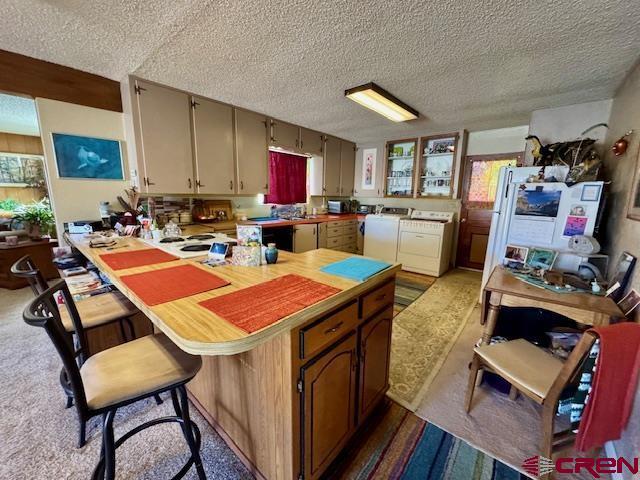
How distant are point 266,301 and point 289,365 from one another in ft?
0.80

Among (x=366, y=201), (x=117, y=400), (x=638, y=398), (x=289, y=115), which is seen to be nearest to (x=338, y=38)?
(x=289, y=115)

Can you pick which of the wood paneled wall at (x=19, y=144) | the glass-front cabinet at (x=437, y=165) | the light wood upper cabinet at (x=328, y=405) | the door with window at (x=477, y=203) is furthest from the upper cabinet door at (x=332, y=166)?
the wood paneled wall at (x=19, y=144)

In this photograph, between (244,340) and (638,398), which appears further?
(638,398)

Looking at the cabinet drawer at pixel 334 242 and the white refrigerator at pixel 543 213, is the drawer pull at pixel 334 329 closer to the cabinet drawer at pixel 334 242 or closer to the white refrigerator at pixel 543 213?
the white refrigerator at pixel 543 213

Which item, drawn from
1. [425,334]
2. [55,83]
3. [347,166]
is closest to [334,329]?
[425,334]

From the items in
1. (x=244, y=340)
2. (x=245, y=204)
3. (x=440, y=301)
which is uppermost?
(x=245, y=204)

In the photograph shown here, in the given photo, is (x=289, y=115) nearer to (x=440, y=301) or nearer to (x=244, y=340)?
(x=440, y=301)

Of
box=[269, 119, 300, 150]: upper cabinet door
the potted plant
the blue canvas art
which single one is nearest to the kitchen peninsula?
the blue canvas art

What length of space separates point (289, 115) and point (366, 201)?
Answer: 254 cm

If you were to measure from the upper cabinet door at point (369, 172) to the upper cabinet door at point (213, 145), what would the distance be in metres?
2.78

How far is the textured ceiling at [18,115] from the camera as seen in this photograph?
10.3ft

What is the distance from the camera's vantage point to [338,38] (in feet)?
5.67

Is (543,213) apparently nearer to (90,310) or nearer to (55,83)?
(90,310)

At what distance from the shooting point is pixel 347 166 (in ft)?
16.9
